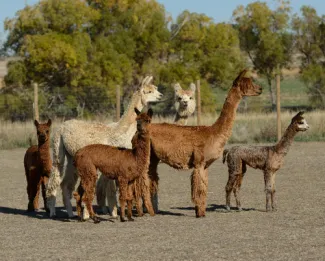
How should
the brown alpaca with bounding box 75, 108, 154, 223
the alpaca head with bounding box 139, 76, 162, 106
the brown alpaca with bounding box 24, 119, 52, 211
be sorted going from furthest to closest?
1. the alpaca head with bounding box 139, 76, 162, 106
2. the brown alpaca with bounding box 24, 119, 52, 211
3. the brown alpaca with bounding box 75, 108, 154, 223

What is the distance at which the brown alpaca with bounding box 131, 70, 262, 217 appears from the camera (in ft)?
42.2

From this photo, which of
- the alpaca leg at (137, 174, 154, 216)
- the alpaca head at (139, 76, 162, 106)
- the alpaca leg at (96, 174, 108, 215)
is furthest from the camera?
the alpaca head at (139, 76, 162, 106)

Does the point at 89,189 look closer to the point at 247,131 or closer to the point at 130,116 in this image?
the point at 130,116

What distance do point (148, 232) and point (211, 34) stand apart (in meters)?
29.7

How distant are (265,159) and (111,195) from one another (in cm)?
238

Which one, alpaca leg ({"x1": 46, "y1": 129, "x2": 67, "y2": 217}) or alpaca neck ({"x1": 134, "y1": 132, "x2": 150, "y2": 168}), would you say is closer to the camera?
alpaca neck ({"x1": 134, "y1": 132, "x2": 150, "y2": 168})

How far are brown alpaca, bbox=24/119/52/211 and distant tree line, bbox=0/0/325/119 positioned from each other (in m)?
18.1

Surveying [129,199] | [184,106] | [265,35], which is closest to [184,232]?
[129,199]

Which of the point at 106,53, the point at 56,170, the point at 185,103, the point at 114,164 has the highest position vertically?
the point at 106,53

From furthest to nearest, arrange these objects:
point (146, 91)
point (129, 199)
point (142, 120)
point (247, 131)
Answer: point (247, 131)
point (146, 91)
point (129, 199)
point (142, 120)

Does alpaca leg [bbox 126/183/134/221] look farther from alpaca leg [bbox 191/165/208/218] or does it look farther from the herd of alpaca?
alpaca leg [bbox 191/165/208/218]

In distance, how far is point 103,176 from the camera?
44.0 ft

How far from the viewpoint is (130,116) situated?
44.3 feet

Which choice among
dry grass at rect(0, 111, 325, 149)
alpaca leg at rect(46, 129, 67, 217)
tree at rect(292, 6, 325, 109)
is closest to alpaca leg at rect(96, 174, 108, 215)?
alpaca leg at rect(46, 129, 67, 217)
